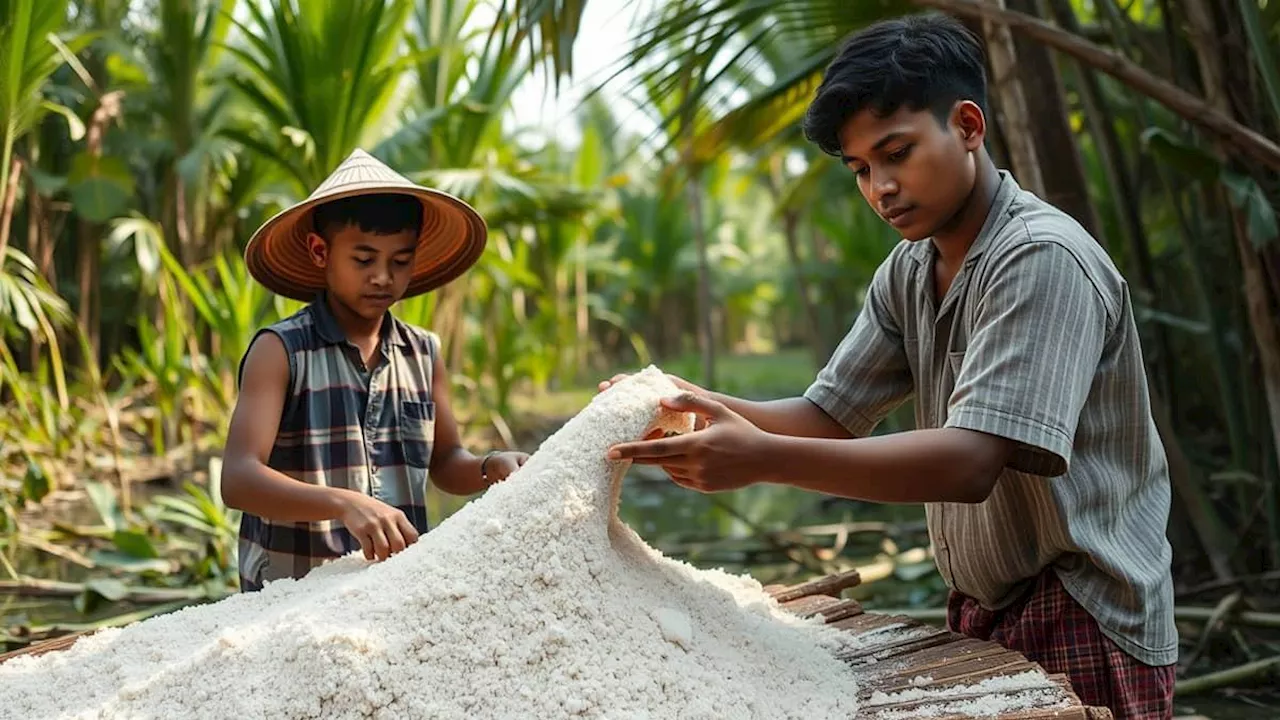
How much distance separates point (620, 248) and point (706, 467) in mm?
12565

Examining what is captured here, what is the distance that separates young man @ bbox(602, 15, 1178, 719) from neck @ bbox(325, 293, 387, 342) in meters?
0.59

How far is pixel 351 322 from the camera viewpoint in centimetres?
180

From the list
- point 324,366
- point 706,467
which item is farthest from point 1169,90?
point 324,366

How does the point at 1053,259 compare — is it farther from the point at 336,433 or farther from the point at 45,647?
the point at 45,647

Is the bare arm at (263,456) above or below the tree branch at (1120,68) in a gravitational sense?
below

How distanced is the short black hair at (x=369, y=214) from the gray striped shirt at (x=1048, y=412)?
745 millimetres

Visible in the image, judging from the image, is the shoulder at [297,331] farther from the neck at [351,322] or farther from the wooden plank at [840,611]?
the wooden plank at [840,611]

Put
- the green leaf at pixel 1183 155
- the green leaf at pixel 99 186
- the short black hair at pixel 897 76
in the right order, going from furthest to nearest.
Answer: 1. the green leaf at pixel 99 186
2. the green leaf at pixel 1183 155
3. the short black hair at pixel 897 76

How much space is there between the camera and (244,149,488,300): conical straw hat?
173cm

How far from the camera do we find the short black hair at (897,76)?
1.27 m

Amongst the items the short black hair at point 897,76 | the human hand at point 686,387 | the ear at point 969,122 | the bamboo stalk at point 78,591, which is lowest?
the bamboo stalk at point 78,591

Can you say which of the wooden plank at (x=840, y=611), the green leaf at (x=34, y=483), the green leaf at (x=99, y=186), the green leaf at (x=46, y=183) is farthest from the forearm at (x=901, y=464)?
the green leaf at (x=46, y=183)

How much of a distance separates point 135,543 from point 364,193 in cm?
153

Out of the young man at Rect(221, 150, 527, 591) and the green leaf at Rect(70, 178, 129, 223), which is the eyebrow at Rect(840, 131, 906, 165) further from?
the green leaf at Rect(70, 178, 129, 223)
